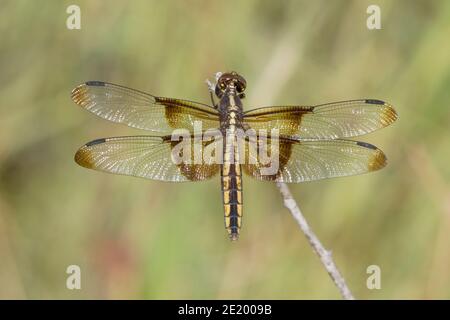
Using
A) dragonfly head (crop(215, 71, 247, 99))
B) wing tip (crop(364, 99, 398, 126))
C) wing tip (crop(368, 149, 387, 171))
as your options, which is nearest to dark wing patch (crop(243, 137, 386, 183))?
wing tip (crop(368, 149, 387, 171))

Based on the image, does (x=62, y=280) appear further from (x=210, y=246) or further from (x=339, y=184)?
(x=339, y=184)

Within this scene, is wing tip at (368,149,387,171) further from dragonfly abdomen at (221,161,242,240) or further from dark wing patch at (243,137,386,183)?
dragonfly abdomen at (221,161,242,240)

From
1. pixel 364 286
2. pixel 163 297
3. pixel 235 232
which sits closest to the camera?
pixel 235 232

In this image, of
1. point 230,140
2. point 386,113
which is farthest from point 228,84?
point 386,113

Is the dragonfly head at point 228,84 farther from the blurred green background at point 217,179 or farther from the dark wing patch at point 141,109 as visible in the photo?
the blurred green background at point 217,179
